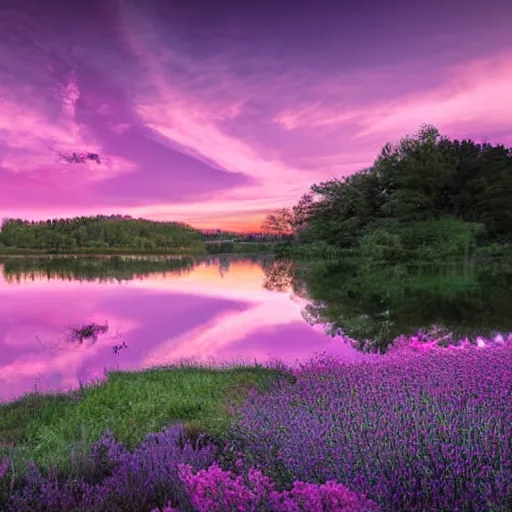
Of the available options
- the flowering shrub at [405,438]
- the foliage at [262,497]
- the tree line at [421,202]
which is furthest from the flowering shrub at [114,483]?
the tree line at [421,202]

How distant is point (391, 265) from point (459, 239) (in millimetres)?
5780

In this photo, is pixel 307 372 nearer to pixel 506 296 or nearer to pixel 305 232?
pixel 506 296

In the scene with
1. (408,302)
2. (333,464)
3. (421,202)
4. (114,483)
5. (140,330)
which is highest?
(421,202)

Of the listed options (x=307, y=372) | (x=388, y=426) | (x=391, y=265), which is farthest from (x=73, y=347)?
(x=391, y=265)

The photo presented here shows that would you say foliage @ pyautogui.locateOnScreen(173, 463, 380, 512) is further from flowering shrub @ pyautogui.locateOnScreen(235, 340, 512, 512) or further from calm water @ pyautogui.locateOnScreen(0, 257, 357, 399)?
calm water @ pyautogui.locateOnScreen(0, 257, 357, 399)

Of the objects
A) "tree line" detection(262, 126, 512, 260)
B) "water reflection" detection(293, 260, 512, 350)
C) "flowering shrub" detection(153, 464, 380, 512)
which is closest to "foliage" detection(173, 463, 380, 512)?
"flowering shrub" detection(153, 464, 380, 512)

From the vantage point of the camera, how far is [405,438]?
3.24 meters

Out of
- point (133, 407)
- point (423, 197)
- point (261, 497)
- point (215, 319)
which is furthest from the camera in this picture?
point (423, 197)

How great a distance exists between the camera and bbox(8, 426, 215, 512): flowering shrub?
118 inches

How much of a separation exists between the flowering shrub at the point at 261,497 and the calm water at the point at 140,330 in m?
7.69

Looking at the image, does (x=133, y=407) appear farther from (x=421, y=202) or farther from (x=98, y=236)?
(x=98, y=236)

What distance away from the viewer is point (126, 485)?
10.2 ft

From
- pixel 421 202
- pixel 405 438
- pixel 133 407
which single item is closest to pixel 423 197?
pixel 421 202

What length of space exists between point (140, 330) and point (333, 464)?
1306 centimetres
